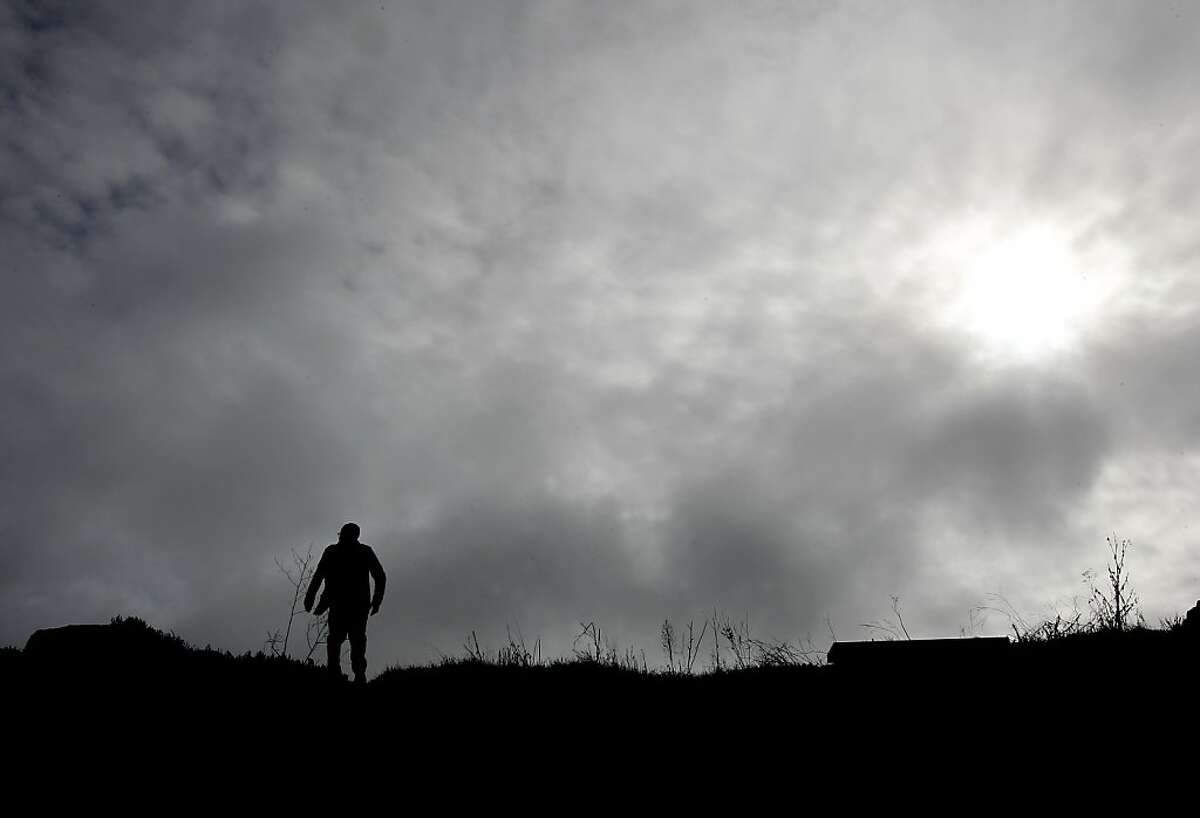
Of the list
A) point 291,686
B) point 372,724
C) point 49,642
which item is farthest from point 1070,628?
point 49,642

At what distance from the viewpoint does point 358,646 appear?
12.8 metres

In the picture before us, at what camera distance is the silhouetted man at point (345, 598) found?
12.6m

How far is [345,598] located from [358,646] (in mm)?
780

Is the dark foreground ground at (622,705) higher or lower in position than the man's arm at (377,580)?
lower

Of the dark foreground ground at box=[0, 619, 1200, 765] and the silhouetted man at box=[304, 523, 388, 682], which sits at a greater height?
the silhouetted man at box=[304, 523, 388, 682]

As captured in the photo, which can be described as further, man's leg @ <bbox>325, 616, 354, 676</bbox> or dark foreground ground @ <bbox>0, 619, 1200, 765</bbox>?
man's leg @ <bbox>325, 616, 354, 676</bbox>

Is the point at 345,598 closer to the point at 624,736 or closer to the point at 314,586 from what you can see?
the point at 314,586

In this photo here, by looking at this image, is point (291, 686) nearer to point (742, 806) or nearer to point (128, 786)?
point (128, 786)

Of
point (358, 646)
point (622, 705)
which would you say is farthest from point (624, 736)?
point (358, 646)

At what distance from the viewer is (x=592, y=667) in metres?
12.4

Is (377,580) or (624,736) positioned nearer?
(624,736)

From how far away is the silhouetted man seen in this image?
41.4ft

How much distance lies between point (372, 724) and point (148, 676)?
149 inches

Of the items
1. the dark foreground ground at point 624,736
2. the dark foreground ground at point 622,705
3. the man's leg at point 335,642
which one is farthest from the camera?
the man's leg at point 335,642
